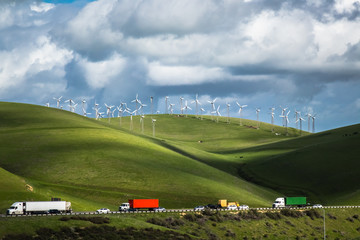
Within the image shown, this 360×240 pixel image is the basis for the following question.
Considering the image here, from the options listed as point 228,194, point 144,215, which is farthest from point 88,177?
point 144,215

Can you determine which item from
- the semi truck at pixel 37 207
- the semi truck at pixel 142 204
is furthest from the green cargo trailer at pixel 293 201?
the semi truck at pixel 37 207

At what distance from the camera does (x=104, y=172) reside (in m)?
133

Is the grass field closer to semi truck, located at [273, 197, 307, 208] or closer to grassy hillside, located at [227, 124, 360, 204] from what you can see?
grassy hillside, located at [227, 124, 360, 204]

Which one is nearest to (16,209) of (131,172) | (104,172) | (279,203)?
(104,172)

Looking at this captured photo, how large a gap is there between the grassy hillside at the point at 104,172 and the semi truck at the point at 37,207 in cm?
1396

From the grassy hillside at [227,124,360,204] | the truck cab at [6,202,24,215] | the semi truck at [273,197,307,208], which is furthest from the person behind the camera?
the grassy hillside at [227,124,360,204]

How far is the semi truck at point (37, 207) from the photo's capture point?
82562mm

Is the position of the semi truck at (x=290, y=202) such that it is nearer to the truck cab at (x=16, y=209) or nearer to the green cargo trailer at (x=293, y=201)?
the green cargo trailer at (x=293, y=201)

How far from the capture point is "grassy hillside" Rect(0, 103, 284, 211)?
118 meters

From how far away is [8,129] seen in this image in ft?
592

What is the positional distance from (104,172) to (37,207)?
48.9 metres

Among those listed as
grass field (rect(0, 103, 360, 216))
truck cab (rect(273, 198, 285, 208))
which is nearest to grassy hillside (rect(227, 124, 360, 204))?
grass field (rect(0, 103, 360, 216))

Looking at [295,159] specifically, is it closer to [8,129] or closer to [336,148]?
[336,148]

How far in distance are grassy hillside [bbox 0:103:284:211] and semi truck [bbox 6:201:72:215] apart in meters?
14.0
